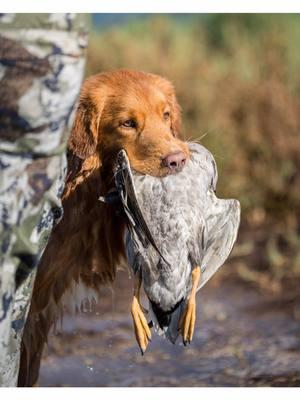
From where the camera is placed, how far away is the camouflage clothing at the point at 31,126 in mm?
3201

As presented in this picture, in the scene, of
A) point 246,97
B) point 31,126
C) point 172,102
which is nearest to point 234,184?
point 246,97

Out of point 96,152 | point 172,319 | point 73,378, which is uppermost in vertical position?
point 96,152

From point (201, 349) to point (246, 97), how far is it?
3060mm

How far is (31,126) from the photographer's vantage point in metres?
3.26

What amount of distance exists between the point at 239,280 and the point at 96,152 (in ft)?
9.14

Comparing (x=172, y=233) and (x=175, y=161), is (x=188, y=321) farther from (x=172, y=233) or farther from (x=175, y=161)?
(x=175, y=161)

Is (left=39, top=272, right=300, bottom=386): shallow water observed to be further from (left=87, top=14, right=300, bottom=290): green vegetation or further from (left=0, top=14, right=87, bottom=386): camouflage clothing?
(left=0, top=14, right=87, bottom=386): camouflage clothing

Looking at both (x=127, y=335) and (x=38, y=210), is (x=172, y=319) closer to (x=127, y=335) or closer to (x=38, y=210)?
(x=38, y=210)

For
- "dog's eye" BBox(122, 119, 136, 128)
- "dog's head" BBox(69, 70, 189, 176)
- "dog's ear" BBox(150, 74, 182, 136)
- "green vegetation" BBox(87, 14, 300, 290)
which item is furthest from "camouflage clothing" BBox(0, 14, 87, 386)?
"green vegetation" BBox(87, 14, 300, 290)

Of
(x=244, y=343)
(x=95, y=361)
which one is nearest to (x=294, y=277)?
(x=244, y=343)

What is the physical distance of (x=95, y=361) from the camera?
611 centimetres

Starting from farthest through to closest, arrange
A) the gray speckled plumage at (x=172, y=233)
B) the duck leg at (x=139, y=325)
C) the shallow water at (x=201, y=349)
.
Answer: the shallow water at (x=201, y=349) < the gray speckled plumage at (x=172, y=233) < the duck leg at (x=139, y=325)

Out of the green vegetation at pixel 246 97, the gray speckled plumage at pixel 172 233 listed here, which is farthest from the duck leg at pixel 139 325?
the green vegetation at pixel 246 97

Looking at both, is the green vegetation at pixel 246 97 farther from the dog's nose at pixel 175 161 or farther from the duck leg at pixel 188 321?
the duck leg at pixel 188 321
